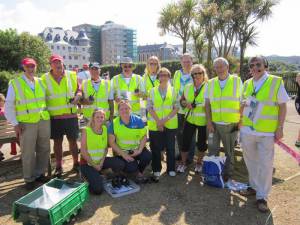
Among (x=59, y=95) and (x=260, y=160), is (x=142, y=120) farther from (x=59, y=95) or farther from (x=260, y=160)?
(x=260, y=160)

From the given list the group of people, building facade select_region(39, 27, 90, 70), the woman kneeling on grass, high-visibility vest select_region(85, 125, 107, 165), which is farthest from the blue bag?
building facade select_region(39, 27, 90, 70)

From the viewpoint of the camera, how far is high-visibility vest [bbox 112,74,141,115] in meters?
5.87

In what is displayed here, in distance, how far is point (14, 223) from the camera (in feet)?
13.1

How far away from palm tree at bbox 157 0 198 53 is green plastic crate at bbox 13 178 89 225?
68.6 ft

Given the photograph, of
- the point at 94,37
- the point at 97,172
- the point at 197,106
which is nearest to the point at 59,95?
the point at 97,172

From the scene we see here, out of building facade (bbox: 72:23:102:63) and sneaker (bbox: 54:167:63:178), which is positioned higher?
building facade (bbox: 72:23:102:63)

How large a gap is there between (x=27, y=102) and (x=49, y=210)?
2.07 metres

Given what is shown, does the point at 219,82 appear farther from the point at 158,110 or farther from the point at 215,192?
the point at 215,192

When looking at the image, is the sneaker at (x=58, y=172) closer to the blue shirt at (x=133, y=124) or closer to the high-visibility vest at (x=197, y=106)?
the blue shirt at (x=133, y=124)

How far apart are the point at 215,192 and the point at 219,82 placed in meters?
1.80

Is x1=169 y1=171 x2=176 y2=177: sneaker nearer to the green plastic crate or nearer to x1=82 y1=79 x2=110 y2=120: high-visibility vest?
x1=82 y1=79 x2=110 y2=120: high-visibility vest

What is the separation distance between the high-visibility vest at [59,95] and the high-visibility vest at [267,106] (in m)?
3.15

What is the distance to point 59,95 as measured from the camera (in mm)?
5223

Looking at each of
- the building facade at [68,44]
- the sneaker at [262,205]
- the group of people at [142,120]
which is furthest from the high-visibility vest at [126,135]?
the building facade at [68,44]
